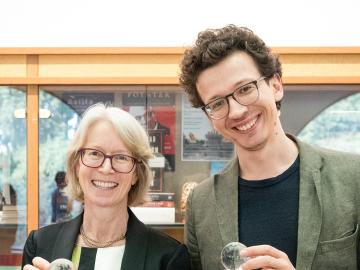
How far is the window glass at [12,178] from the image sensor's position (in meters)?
2.58

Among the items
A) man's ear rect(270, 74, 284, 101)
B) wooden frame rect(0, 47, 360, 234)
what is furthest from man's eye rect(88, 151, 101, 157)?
wooden frame rect(0, 47, 360, 234)

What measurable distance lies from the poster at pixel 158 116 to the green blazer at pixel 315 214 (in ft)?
3.52

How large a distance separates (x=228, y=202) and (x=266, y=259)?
0.34 metres

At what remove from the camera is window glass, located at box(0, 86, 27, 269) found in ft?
8.46

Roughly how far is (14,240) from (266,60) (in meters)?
1.87

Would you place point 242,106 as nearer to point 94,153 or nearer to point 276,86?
point 276,86

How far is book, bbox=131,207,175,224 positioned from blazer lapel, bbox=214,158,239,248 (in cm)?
99

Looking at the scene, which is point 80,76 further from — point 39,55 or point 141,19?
point 141,19

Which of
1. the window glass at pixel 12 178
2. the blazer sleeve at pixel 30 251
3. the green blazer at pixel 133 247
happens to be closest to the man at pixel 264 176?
the green blazer at pixel 133 247

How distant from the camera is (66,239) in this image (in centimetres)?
157

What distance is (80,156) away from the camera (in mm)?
1559

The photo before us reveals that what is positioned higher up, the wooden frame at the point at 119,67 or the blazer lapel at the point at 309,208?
the wooden frame at the point at 119,67

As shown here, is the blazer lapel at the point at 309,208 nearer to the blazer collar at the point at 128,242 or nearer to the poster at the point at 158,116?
the blazer collar at the point at 128,242

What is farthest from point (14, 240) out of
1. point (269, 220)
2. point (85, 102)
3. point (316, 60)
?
point (316, 60)
